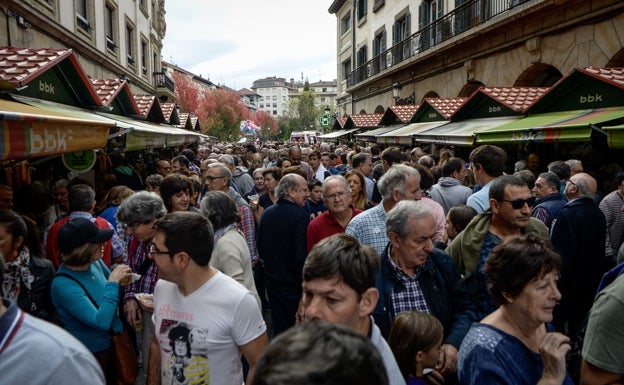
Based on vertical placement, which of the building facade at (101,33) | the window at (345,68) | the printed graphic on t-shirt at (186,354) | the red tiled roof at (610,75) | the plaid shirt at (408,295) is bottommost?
the printed graphic on t-shirt at (186,354)

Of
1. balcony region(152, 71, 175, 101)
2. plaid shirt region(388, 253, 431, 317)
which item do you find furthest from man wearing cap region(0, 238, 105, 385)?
balcony region(152, 71, 175, 101)

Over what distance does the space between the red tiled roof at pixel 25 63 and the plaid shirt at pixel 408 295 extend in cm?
442

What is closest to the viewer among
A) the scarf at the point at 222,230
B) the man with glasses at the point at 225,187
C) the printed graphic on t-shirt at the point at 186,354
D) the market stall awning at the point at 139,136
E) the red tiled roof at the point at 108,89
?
the printed graphic on t-shirt at the point at 186,354

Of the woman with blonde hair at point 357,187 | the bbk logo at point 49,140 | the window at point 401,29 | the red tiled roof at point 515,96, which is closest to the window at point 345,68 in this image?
the window at point 401,29

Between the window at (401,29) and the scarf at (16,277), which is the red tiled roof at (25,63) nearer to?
the scarf at (16,277)

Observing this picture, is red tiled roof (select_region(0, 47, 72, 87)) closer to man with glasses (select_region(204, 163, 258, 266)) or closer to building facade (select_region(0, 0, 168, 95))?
man with glasses (select_region(204, 163, 258, 266))

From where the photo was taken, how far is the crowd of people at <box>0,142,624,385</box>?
5.08 ft

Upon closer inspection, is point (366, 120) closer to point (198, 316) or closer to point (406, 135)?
point (406, 135)

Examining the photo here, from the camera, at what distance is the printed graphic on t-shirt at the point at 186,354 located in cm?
243

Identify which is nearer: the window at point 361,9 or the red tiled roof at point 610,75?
the red tiled roof at point 610,75

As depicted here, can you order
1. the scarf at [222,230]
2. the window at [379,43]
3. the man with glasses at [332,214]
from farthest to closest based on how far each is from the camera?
the window at [379,43] → the man with glasses at [332,214] → the scarf at [222,230]

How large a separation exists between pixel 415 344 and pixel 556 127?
16.6 feet

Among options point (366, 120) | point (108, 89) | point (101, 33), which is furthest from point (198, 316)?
point (366, 120)

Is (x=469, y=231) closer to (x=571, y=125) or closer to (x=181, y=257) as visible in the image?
(x=181, y=257)
